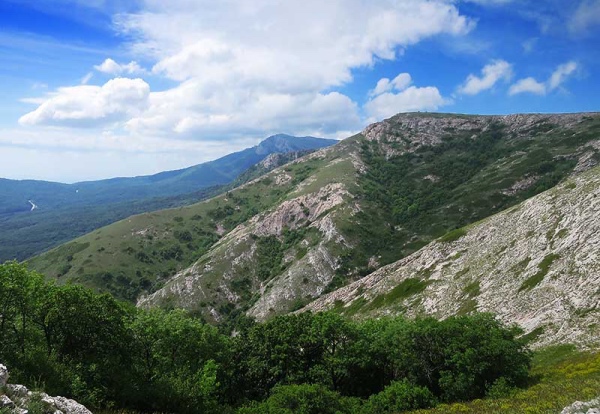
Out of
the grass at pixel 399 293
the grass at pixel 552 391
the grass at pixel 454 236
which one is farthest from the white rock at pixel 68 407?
the grass at pixel 454 236

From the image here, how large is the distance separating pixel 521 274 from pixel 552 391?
202ft

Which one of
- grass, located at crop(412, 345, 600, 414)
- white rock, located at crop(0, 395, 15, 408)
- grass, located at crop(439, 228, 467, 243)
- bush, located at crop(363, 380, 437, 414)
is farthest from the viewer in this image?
grass, located at crop(439, 228, 467, 243)

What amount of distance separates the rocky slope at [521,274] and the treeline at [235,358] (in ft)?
73.6

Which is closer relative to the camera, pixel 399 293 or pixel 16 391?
pixel 16 391

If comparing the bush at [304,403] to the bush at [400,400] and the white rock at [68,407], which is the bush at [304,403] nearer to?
the bush at [400,400]

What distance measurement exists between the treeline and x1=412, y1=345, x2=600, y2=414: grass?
11.0 ft

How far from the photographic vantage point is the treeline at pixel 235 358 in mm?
33688

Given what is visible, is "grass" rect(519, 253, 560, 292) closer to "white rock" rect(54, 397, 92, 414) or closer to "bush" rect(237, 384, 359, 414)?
"bush" rect(237, 384, 359, 414)

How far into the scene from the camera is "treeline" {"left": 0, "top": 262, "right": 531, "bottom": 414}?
33688 mm

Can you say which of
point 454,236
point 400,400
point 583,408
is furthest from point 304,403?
point 454,236

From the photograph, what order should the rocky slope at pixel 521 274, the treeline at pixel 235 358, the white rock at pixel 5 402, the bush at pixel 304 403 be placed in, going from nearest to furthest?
the white rock at pixel 5 402
the treeline at pixel 235 358
the bush at pixel 304 403
the rocky slope at pixel 521 274

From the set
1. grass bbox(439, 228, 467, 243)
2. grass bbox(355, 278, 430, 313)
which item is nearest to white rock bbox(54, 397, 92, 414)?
grass bbox(355, 278, 430, 313)

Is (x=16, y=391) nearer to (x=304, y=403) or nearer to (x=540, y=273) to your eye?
(x=304, y=403)

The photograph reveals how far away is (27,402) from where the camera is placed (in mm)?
17844
